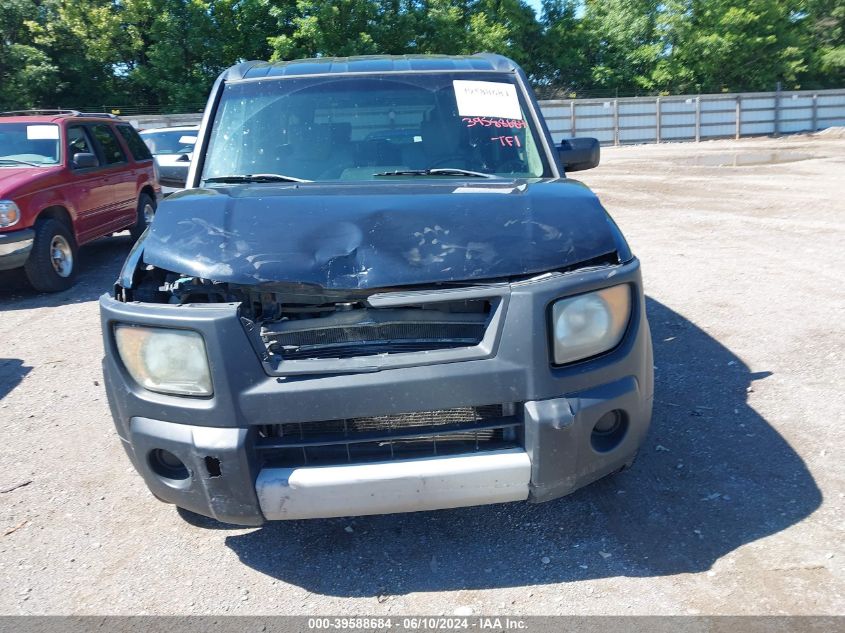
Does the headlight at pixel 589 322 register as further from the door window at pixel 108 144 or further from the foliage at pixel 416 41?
the foliage at pixel 416 41

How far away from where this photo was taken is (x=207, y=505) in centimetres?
254

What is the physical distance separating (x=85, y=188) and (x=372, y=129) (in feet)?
19.7

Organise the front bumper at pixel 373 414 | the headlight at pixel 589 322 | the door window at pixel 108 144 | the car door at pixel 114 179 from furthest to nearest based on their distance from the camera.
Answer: the door window at pixel 108 144 → the car door at pixel 114 179 → the headlight at pixel 589 322 → the front bumper at pixel 373 414

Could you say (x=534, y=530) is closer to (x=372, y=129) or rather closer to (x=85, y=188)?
(x=372, y=129)

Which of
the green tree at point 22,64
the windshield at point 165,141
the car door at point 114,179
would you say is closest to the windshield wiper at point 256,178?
the car door at point 114,179

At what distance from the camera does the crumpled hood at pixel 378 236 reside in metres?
2.58

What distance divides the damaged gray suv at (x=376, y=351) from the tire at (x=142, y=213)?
312 inches

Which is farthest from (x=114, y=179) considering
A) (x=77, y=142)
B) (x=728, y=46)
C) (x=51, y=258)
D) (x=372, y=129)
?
(x=728, y=46)

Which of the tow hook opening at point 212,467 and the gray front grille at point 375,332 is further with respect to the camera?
the gray front grille at point 375,332

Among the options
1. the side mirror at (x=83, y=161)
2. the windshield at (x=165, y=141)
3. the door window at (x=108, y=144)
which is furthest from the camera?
the windshield at (x=165, y=141)

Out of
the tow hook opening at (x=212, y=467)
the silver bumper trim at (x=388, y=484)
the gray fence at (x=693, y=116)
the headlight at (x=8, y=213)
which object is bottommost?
the gray fence at (x=693, y=116)

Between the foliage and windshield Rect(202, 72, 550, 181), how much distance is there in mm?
25423

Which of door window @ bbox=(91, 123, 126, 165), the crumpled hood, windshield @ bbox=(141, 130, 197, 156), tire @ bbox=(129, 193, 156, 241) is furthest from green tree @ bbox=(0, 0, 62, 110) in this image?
the crumpled hood

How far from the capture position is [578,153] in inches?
167
